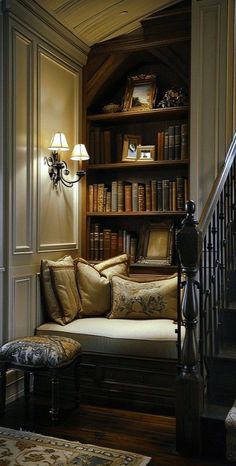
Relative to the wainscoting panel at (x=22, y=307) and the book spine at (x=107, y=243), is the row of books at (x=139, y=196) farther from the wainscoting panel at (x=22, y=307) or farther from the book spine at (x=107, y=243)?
the wainscoting panel at (x=22, y=307)

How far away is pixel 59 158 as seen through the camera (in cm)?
401

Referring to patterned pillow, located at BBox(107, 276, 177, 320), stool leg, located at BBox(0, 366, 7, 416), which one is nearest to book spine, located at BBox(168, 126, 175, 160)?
patterned pillow, located at BBox(107, 276, 177, 320)

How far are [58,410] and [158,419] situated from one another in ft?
2.21

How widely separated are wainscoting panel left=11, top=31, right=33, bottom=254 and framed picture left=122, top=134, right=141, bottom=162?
3.48 ft

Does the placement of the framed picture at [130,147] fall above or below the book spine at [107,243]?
above

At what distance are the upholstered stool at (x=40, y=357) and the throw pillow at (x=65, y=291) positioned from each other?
1.48ft

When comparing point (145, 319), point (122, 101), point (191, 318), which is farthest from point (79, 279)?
point (122, 101)

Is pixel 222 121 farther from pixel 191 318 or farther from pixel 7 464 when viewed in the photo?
pixel 7 464

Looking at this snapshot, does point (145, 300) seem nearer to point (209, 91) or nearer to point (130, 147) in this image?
point (130, 147)

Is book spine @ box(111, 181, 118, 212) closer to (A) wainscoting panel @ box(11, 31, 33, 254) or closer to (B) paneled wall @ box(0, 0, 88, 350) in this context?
(B) paneled wall @ box(0, 0, 88, 350)

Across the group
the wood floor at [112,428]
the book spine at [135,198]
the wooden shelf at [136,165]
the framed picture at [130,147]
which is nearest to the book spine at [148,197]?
the book spine at [135,198]

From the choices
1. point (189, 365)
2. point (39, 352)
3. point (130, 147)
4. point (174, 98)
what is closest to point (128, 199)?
point (130, 147)

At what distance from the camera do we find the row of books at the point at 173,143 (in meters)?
4.07

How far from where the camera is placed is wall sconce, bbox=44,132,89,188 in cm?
376
